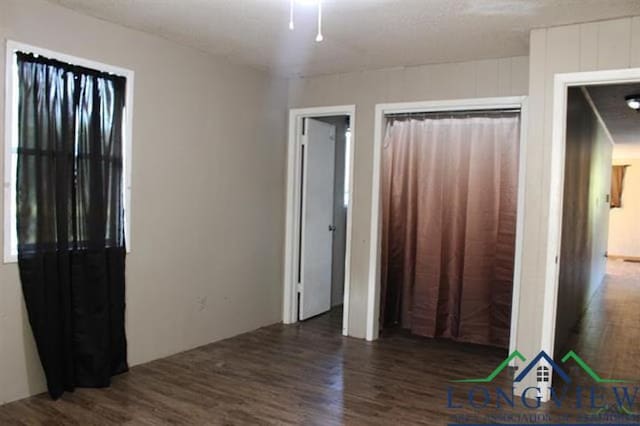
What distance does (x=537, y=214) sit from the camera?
3180mm

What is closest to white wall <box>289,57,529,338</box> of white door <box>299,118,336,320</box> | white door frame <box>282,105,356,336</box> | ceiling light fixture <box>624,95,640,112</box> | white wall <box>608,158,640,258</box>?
white door frame <box>282,105,356,336</box>

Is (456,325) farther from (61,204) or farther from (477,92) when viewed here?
(61,204)

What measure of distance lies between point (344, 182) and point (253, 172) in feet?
4.97

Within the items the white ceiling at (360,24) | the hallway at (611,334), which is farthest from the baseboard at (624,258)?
the white ceiling at (360,24)

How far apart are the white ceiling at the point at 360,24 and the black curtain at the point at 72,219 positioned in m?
0.53

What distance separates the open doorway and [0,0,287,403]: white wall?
8.18 feet

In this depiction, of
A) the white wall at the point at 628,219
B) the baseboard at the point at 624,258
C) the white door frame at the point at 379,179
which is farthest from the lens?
the baseboard at the point at 624,258

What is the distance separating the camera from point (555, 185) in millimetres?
3123

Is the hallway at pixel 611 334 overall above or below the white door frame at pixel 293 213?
below

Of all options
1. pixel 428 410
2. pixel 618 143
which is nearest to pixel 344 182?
pixel 428 410

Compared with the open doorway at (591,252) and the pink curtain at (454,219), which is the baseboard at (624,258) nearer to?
the open doorway at (591,252)

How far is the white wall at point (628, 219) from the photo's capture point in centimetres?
1088

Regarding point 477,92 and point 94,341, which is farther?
point 477,92

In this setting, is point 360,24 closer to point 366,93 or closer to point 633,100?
point 366,93
